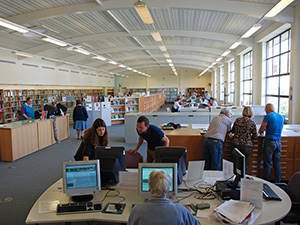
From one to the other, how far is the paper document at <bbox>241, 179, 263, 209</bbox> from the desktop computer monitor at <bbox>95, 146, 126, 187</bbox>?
1.46 metres

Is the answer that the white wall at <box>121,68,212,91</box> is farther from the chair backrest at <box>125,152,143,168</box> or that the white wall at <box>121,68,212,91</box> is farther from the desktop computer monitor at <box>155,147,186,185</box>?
the desktop computer monitor at <box>155,147,186,185</box>

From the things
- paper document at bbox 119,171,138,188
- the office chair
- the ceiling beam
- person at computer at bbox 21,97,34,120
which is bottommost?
the office chair

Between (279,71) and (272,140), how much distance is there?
17.8ft

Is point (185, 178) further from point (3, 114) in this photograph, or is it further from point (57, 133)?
point (3, 114)

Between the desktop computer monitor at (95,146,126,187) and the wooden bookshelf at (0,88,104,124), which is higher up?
the wooden bookshelf at (0,88,104,124)

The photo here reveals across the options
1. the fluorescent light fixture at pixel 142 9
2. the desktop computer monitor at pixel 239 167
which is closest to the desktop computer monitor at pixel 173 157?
the desktop computer monitor at pixel 239 167

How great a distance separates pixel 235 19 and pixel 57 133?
7.79 m

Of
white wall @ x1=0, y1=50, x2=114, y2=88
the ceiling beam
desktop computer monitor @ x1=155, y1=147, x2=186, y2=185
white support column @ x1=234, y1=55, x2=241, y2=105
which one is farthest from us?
white support column @ x1=234, y1=55, x2=241, y2=105

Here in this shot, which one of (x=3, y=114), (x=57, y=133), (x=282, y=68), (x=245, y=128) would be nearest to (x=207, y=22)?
(x=282, y=68)

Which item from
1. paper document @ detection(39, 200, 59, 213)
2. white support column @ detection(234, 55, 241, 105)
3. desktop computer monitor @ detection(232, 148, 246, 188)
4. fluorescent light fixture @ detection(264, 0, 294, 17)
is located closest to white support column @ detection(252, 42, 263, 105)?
white support column @ detection(234, 55, 241, 105)

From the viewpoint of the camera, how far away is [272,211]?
2617 millimetres

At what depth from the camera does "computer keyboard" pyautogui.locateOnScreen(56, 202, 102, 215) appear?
2.74 metres

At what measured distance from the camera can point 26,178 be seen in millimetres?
6141

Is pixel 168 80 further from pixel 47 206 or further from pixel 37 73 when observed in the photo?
pixel 47 206
